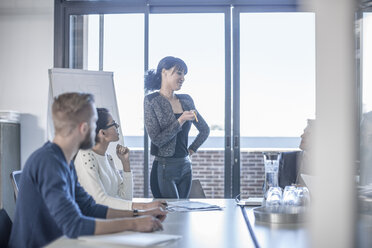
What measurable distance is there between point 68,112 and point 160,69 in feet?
6.43

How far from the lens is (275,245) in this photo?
161 cm

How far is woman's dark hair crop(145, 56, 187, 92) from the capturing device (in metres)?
3.62

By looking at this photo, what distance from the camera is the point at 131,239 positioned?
1534mm

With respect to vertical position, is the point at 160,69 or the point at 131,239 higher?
the point at 160,69

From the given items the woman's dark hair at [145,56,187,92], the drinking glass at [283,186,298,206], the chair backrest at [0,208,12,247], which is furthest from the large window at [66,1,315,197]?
the chair backrest at [0,208,12,247]

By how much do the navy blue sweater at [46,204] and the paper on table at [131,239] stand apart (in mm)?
52

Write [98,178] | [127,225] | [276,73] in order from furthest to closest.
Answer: [276,73], [98,178], [127,225]

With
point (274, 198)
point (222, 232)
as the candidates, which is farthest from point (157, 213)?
point (274, 198)

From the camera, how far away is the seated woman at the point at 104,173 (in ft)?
7.57

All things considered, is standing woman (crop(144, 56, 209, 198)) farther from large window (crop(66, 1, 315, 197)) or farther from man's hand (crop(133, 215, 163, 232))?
man's hand (crop(133, 215, 163, 232))

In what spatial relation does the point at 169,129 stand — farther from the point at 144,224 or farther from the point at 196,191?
the point at 144,224

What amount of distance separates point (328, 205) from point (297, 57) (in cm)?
580

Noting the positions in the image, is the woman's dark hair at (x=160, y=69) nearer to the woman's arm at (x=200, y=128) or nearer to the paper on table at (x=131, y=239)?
the woman's arm at (x=200, y=128)

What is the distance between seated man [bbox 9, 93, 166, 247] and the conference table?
0.12 meters
